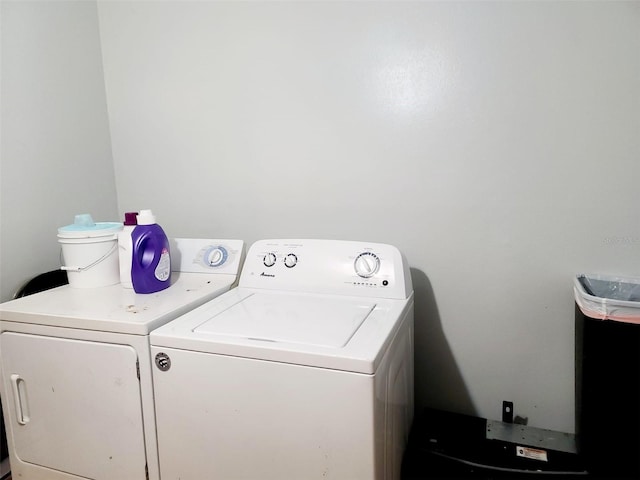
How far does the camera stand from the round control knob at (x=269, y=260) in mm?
1509

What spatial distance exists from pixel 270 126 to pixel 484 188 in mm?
917

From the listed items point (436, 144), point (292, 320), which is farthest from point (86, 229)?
point (436, 144)

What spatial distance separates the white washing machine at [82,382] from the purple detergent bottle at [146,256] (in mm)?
48

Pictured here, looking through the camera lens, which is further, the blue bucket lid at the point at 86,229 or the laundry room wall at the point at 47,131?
the laundry room wall at the point at 47,131

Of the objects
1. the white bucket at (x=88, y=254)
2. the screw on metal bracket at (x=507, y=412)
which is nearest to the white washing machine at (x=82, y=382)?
the white bucket at (x=88, y=254)

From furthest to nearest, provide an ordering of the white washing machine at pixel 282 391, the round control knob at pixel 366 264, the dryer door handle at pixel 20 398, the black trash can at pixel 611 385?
the round control knob at pixel 366 264 → the dryer door handle at pixel 20 398 → the black trash can at pixel 611 385 → the white washing machine at pixel 282 391

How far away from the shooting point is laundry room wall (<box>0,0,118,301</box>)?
1.58m

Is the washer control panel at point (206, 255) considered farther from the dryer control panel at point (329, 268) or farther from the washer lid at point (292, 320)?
the washer lid at point (292, 320)

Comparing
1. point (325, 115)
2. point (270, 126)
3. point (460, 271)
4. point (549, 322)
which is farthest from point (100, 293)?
point (549, 322)

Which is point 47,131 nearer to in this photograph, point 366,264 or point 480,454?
point 366,264

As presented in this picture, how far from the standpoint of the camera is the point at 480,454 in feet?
4.08

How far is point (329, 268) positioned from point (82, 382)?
82cm

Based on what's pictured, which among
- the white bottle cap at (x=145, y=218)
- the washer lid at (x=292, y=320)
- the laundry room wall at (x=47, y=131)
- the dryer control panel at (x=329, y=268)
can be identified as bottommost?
the washer lid at (x=292, y=320)

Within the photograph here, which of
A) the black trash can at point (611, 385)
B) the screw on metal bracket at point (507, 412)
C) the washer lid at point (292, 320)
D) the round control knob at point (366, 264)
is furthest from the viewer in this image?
the screw on metal bracket at point (507, 412)
